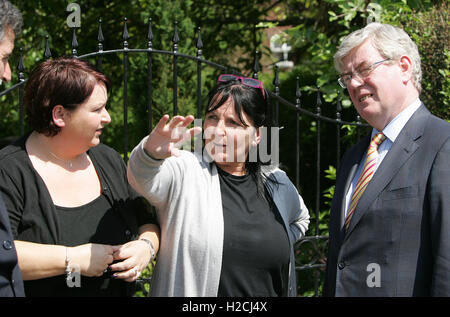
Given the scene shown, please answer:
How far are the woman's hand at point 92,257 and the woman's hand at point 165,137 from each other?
17.8 inches

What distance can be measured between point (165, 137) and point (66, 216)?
563 mm

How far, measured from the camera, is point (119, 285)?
7.41ft

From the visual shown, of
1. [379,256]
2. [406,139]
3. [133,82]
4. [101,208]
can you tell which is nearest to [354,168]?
[406,139]

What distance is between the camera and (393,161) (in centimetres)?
215

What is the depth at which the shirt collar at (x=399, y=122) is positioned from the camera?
223 centimetres

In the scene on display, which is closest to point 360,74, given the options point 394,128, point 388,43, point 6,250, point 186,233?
point 388,43

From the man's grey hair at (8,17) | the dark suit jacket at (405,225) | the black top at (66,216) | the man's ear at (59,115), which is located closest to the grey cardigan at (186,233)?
the black top at (66,216)

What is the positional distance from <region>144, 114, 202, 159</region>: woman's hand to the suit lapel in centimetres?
76

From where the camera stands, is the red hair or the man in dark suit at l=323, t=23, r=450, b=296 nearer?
the man in dark suit at l=323, t=23, r=450, b=296

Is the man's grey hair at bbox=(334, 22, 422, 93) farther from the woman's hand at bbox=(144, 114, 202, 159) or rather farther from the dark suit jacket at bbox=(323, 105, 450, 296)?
the woman's hand at bbox=(144, 114, 202, 159)

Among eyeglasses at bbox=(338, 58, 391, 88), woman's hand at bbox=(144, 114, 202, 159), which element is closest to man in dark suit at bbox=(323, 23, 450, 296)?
eyeglasses at bbox=(338, 58, 391, 88)

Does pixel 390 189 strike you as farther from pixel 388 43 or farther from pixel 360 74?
pixel 388 43

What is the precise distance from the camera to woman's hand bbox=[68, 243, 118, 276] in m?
2.02

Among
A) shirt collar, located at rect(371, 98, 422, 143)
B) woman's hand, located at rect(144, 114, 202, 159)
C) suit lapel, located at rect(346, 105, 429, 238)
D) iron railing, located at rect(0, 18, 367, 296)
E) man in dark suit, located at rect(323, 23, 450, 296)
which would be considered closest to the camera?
woman's hand, located at rect(144, 114, 202, 159)
